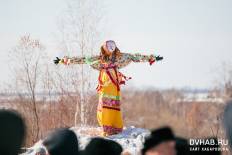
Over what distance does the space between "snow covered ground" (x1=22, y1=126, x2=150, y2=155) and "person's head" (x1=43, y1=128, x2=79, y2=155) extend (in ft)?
20.7

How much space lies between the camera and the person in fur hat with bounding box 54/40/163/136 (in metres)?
10.0

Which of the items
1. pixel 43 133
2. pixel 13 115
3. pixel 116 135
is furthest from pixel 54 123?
pixel 13 115

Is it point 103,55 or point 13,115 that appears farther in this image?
point 103,55

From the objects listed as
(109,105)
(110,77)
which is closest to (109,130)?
(109,105)

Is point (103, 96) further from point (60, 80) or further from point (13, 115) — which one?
point (13, 115)

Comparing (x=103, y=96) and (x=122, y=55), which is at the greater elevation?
(x=122, y=55)

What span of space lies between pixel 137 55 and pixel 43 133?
4.52m

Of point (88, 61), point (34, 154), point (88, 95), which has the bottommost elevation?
point (34, 154)

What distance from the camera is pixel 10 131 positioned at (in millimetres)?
3061

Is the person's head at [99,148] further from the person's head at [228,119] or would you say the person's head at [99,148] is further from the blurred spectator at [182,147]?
the person's head at [228,119]

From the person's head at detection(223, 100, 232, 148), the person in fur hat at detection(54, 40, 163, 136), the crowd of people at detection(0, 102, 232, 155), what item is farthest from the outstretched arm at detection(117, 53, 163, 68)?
the person's head at detection(223, 100, 232, 148)

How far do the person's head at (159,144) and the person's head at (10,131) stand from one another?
80cm

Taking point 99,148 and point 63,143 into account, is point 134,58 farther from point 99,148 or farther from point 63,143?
point 63,143

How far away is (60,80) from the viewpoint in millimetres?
14461
